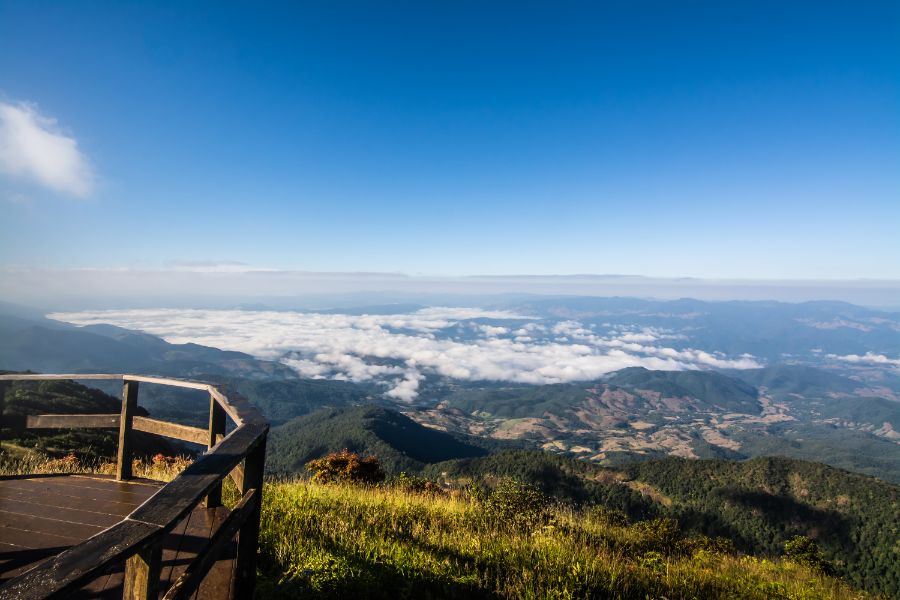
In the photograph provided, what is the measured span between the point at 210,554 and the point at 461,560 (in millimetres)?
3430

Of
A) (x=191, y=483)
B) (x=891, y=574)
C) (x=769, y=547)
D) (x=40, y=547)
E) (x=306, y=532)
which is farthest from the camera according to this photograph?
(x=769, y=547)

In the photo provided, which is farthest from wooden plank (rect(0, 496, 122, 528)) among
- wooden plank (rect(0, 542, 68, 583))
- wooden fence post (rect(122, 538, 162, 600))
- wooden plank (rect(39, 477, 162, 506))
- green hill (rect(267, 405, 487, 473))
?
green hill (rect(267, 405, 487, 473))

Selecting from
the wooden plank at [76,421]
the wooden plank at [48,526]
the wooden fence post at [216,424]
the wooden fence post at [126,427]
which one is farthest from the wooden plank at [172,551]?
the wooden plank at [76,421]

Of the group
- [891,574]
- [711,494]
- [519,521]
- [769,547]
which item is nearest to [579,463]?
[711,494]

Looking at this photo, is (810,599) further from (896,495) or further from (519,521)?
(896,495)

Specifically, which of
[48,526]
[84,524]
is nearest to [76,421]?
[48,526]

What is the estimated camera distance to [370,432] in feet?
516

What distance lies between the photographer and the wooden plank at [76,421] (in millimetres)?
5950

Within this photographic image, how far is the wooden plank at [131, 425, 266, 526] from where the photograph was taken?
1.98 metres

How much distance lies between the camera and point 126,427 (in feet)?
19.3

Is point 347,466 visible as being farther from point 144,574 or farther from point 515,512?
point 144,574

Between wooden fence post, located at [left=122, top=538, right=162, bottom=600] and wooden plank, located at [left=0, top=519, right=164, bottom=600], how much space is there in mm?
154

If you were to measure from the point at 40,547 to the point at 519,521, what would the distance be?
632 centimetres

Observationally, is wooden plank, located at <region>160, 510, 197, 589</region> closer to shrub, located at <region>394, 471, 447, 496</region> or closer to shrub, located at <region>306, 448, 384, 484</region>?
shrub, located at <region>394, 471, 447, 496</region>
